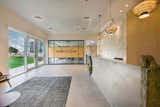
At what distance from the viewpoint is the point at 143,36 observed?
17.1 ft

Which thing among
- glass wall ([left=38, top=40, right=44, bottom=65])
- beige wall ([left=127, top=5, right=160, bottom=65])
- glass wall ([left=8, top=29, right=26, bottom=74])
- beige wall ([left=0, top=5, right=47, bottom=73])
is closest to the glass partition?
glass wall ([left=38, top=40, right=44, bottom=65])

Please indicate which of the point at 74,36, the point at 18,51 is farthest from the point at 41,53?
the point at 18,51

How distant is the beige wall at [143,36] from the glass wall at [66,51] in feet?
27.3

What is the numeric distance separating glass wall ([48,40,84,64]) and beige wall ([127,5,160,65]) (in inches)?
328

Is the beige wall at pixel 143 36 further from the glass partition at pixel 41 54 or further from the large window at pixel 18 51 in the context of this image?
the glass partition at pixel 41 54

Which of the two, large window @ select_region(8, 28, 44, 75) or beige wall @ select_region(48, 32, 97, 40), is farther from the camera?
beige wall @ select_region(48, 32, 97, 40)

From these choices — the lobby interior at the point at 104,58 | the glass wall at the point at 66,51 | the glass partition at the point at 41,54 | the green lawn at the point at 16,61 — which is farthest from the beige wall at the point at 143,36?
the glass partition at the point at 41,54

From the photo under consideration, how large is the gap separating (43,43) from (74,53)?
334 cm

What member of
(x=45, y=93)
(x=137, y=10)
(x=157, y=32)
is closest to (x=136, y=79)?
(x=137, y=10)

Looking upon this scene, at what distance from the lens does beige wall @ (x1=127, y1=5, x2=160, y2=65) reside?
4902 millimetres

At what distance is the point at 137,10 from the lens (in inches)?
123

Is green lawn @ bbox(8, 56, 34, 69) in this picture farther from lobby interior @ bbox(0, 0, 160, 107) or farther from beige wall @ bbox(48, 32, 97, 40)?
beige wall @ bbox(48, 32, 97, 40)

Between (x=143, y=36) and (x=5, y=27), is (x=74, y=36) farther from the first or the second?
(x=143, y=36)

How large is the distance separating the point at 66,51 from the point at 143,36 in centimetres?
960
